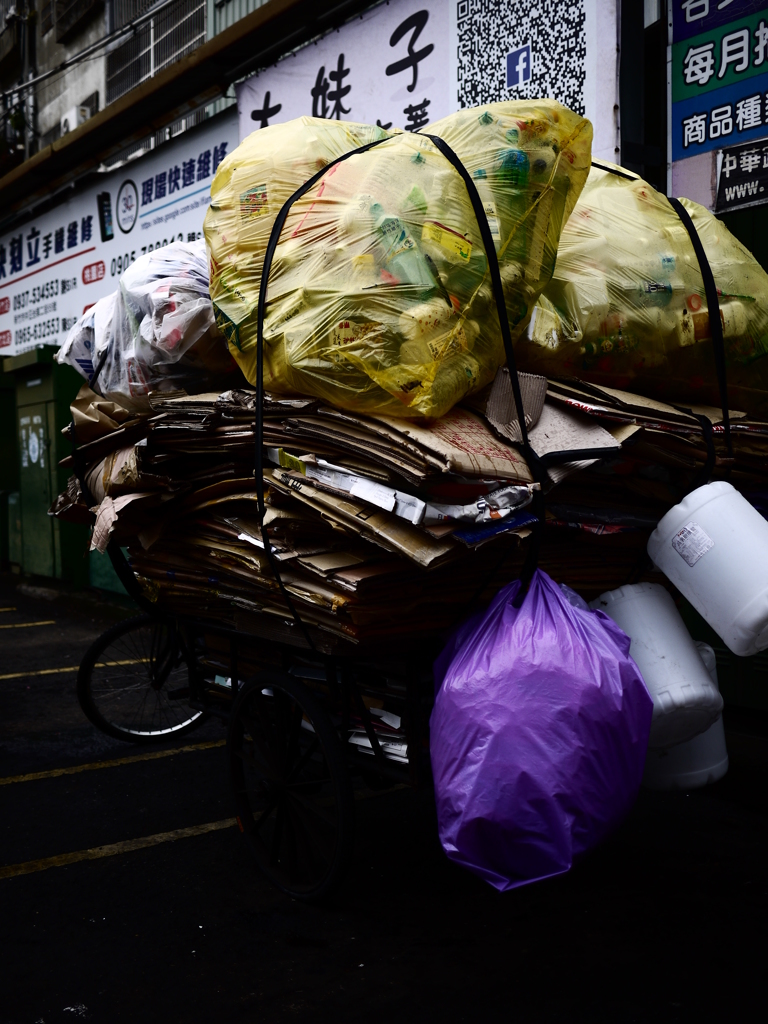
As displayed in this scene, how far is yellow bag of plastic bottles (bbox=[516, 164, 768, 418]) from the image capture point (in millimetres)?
2865

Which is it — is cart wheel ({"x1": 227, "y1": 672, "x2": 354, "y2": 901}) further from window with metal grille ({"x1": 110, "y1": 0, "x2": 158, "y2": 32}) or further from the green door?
window with metal grille ({"x1": 110, "y1": 0, "x2": 158, "y2": 32})

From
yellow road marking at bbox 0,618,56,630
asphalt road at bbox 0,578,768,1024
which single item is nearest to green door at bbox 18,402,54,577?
yellow road marking at bbox 0,618,56,630

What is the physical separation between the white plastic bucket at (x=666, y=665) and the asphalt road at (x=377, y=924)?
666 mm

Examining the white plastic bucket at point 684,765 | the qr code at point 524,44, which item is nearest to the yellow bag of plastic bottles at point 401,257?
the white plastic bucket at point 684,765

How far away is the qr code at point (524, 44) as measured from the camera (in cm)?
529

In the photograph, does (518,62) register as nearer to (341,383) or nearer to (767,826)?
(341,383)

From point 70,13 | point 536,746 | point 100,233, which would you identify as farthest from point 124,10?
point 536,746

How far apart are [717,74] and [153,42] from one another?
29.8ft

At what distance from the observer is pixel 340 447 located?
2559mm

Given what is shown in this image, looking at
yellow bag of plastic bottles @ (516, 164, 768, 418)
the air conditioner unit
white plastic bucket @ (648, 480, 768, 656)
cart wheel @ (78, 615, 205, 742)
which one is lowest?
cart wheel @ (78, 615, 205, 742)

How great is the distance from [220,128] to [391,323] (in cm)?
656

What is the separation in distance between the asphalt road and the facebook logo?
13.6 feet

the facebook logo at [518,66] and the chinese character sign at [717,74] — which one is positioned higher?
the facebook logo at [518,66]

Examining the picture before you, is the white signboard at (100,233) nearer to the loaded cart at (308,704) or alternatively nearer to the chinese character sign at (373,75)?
the chinese character sign at (373,75)
